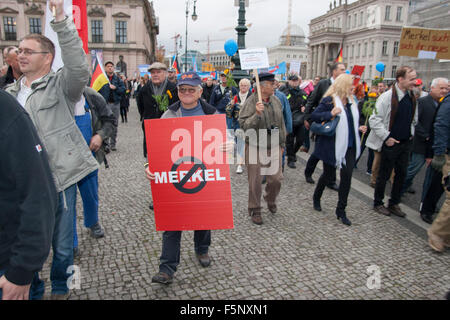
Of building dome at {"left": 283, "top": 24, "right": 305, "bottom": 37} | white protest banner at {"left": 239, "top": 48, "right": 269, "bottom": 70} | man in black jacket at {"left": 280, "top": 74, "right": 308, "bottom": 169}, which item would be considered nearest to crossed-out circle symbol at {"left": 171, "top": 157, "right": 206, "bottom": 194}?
white protest banner at {"left": 239, "top": 48, "right": 269, "bottom": 70}

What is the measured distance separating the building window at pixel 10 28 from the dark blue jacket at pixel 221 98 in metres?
57.9

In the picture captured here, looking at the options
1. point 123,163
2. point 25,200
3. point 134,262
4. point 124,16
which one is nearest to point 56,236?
point 134,262

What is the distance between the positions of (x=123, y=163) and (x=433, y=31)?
8193 millimetres

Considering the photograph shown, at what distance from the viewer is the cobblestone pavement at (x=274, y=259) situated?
2.98 meters

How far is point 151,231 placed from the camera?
415 centimetres

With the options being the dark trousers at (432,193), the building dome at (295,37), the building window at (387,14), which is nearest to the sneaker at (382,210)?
the dark trousers at (432,193)

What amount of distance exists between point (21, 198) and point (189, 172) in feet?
5.08

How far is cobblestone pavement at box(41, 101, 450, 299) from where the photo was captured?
2.98m

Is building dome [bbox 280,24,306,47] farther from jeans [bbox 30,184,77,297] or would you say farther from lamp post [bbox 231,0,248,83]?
jeans [bbox 30,184,77,297]

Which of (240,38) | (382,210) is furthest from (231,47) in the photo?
(382,210)

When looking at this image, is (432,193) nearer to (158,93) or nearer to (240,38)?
(158,93)

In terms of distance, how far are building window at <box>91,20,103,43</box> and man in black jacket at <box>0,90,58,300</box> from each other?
188 ft

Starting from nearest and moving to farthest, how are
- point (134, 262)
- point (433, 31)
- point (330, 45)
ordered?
1. point (134, 262)
2. point (433, 31)
3. point (330, 45)
